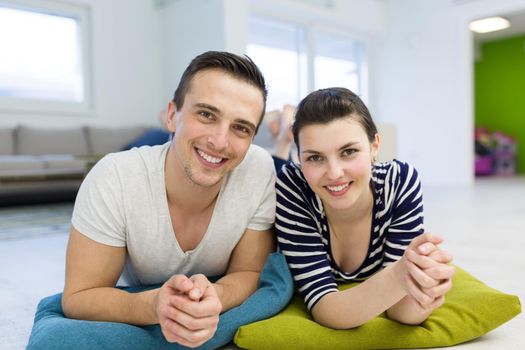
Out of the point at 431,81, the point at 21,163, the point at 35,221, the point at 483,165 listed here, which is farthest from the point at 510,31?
the point at 35,221

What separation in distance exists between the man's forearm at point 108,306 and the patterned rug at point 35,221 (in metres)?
2.11

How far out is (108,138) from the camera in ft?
18.5

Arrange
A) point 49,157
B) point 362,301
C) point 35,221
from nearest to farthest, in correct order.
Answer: point 362,301, point 35,221, point 49,157

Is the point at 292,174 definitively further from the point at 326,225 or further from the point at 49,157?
the point at 49,157

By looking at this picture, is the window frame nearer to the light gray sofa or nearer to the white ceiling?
the light gray sofa

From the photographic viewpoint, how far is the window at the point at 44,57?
5410 mm

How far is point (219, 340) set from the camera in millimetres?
1102

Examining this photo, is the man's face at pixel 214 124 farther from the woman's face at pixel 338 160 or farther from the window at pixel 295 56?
the window at pixel 295 56

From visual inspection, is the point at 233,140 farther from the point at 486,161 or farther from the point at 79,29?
the point at 486,161

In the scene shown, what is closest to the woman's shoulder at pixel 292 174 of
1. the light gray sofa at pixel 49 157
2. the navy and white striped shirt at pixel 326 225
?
the navy and white striped shirt at pixel 326 225

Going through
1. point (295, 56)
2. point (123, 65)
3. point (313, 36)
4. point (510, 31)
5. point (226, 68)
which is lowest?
point (226, 68)

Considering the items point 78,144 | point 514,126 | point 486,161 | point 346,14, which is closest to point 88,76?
point 78,144

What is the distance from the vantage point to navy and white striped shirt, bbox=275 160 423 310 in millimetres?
1164

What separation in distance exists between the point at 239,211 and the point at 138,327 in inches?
15.1
